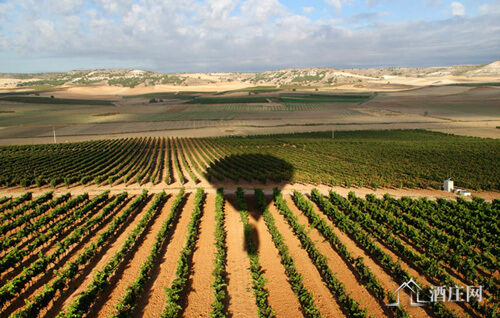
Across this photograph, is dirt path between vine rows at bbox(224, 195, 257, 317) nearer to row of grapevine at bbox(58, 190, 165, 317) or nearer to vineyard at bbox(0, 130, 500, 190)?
row of grapevine at bbox(58, 190, 165, 317)

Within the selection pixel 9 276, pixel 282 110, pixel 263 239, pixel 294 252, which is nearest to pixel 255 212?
pixel 263 239

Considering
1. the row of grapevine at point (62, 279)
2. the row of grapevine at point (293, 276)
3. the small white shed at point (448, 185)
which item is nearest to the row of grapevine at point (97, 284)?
the row of grapevine at point (62, 279)

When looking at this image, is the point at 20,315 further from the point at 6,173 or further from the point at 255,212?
the point at 6,173

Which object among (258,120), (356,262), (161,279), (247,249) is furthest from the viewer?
(258,120)

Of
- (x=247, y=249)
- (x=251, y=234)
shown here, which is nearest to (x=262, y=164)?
(x=251, y=234)

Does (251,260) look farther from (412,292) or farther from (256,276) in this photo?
(412,292)

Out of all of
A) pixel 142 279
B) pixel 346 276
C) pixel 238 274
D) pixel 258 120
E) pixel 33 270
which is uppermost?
pixel 258 120
